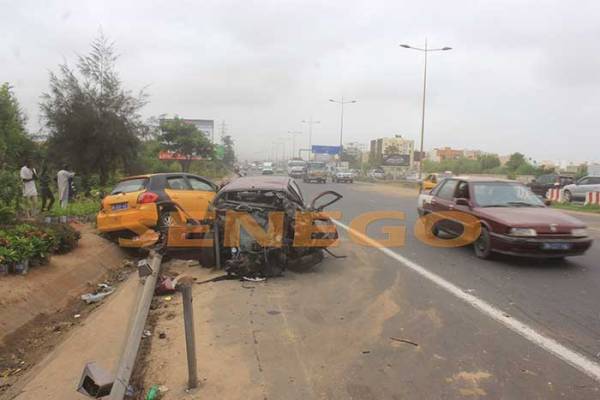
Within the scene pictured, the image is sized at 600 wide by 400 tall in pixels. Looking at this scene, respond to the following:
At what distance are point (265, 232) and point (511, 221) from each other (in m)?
4.14

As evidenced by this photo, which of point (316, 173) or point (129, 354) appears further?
point (316, 173)

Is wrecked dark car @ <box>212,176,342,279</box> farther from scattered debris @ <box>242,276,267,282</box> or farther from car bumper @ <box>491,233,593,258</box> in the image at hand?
car bumper @ <box>491,233,593,258</box>

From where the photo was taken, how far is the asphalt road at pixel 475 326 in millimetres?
3787

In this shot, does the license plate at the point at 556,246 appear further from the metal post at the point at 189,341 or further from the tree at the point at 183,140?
the tree at the point at 183,140

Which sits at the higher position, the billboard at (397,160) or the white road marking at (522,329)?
the billboard at (397,160)

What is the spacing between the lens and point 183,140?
42781mm

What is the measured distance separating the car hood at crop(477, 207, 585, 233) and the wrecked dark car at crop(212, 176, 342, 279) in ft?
9.57

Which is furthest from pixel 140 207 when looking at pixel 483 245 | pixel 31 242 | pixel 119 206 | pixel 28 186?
pixel 483 245

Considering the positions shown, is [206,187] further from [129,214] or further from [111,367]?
[111,367]

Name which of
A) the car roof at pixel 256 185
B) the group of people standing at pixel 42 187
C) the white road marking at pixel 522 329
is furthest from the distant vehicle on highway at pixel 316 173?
the white road marking at pixel 522 329

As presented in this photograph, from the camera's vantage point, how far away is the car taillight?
9531mm

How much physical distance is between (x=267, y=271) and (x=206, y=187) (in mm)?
5107

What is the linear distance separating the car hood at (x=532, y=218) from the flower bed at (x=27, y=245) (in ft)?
24.2

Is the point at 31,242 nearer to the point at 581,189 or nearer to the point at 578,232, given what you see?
the point at 578,232
